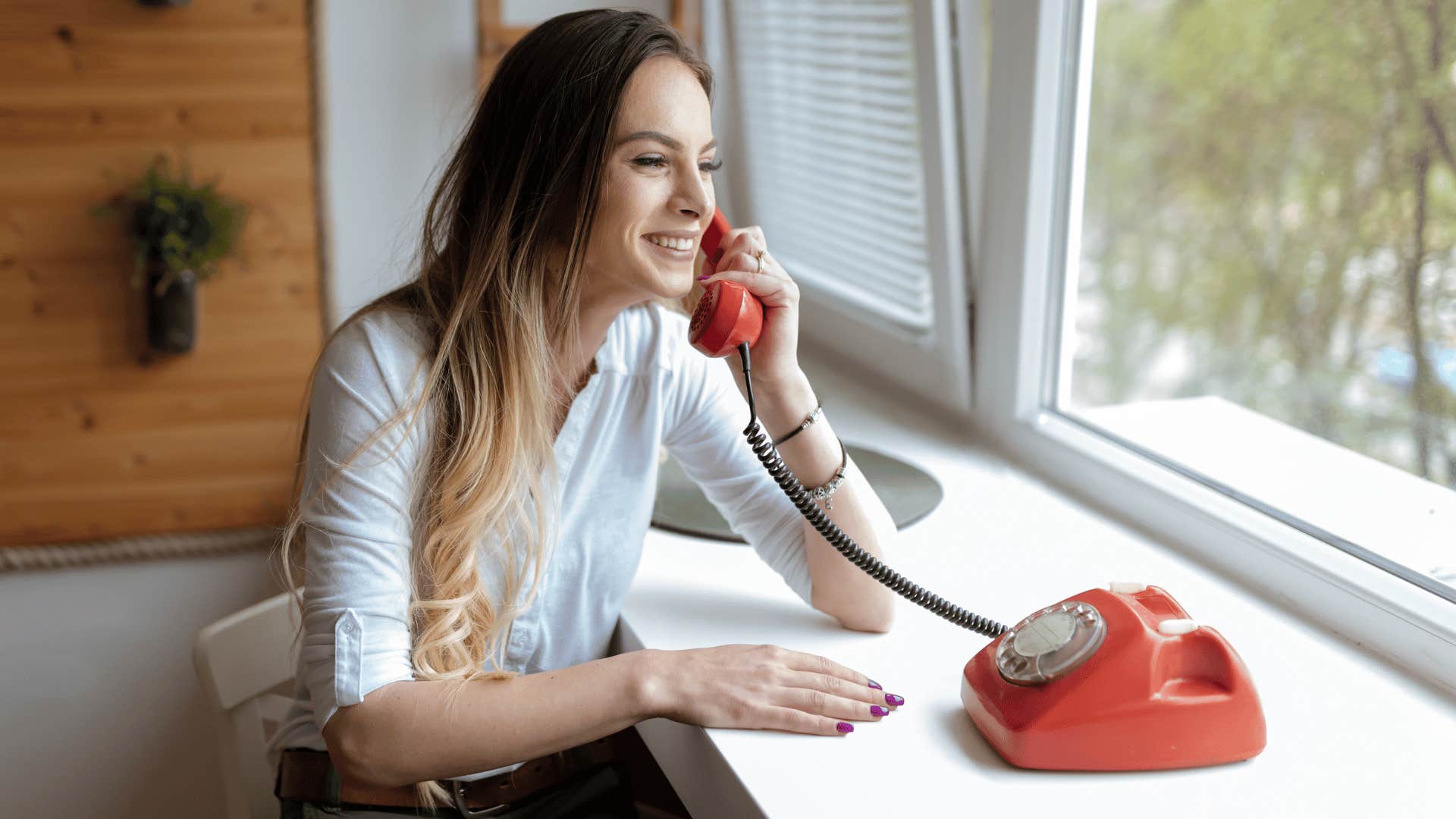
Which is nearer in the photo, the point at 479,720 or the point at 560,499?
the point at 479,720

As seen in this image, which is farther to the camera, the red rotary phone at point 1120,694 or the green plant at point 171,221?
the green plant at point 171,221

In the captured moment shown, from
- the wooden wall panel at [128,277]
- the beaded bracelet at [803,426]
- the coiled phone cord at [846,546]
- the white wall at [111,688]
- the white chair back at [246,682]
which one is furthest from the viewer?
the white wall at [111,688]

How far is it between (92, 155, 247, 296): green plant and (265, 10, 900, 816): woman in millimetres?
1071

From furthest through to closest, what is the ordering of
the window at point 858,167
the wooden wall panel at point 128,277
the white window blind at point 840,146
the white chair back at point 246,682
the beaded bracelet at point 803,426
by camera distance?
the wooden wall panel at point 128,277, the white window blind at point 840,146, the window at point 858,167, the white chair back at point 246,682, the beaded bracelet at point 803,426

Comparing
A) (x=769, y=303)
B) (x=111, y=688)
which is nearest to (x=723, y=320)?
(x=769, y=303)

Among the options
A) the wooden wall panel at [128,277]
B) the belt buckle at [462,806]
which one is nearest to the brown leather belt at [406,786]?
the belt buckle at [462,806]

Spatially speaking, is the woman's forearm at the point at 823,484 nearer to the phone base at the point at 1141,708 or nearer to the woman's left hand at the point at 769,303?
the woman's left hand at the point at 769,303

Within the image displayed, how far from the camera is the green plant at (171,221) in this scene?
7.09 feet

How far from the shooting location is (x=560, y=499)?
129 cm

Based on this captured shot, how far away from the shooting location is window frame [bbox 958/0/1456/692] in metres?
1.29

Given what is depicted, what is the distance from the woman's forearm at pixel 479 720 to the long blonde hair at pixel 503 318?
4 centimetres

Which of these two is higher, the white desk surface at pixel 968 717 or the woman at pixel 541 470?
the woman at pixel 541 470

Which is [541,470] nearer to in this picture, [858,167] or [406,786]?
[406,786]

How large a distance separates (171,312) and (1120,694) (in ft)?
6.03
